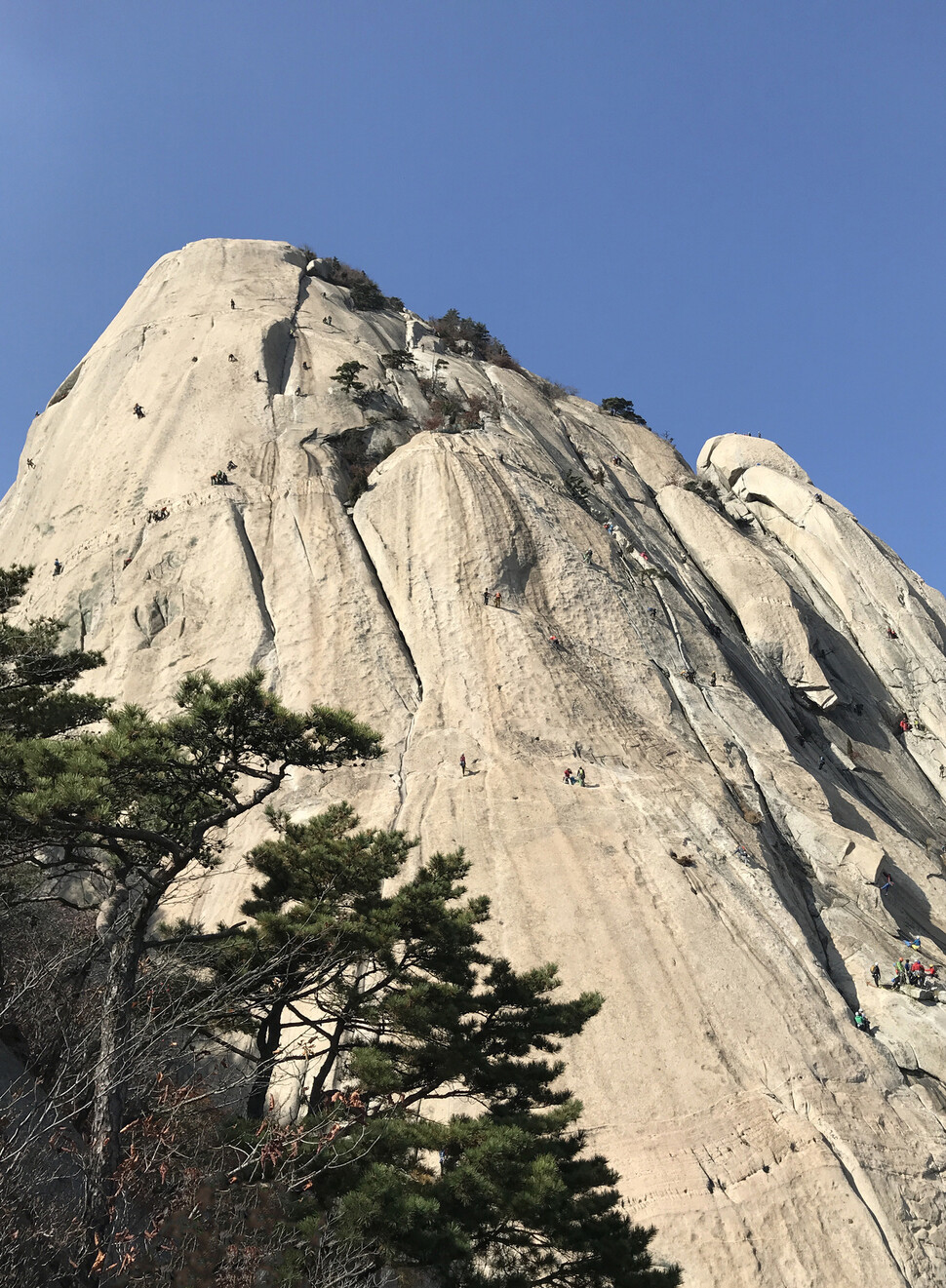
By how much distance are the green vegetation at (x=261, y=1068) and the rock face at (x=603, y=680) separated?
556cm

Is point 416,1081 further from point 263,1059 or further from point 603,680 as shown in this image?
point 603,680

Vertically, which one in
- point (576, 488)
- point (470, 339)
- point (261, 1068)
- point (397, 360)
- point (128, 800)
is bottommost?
point (261, 1068)

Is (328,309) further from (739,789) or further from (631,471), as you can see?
(739,789)

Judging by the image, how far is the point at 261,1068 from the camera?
36.2 feet

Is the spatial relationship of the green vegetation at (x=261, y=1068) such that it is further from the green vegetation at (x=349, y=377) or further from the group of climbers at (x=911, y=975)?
the green vegetation at (x=349, y=377)

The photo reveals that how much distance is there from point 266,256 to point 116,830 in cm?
4375

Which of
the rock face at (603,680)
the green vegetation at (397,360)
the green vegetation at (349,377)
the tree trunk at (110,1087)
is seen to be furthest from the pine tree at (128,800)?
the green vegetation at (397,360)

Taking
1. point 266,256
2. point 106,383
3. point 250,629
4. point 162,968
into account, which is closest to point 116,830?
point 162,968

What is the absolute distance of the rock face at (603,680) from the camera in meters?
16.6

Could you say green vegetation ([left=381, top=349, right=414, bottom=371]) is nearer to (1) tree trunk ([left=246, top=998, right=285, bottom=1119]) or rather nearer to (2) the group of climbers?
(2) the group of climbers

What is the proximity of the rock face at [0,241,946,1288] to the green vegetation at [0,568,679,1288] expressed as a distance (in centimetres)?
556

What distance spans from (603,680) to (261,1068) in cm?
1685

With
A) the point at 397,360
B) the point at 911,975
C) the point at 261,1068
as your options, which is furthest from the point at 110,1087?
the point at 397,360

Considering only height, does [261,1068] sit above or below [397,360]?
below
